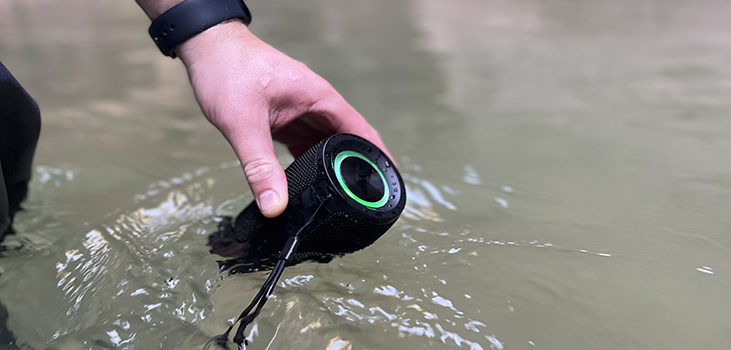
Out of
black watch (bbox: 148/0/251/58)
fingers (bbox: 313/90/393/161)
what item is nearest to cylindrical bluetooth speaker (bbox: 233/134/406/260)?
fingers (bbox: 313/90/393/161)

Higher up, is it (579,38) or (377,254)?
(579,38)

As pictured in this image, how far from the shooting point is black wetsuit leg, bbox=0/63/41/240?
2.41ft

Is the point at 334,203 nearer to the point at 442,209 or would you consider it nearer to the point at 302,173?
the point at 302,173

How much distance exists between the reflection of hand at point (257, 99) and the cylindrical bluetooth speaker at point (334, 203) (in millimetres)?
34

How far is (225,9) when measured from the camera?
860 mm

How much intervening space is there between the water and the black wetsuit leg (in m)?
0.11

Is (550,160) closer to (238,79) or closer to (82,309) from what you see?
(238,79)

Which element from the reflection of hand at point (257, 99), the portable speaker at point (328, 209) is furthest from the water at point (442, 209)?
the reflection of hand at point (257, 99)

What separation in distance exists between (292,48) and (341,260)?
189cm

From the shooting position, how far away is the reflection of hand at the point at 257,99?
0.72 metres

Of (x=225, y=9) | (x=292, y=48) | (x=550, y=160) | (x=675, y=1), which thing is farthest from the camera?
(x=675, y=1)

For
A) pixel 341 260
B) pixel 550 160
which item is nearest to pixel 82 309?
pixel 341 260

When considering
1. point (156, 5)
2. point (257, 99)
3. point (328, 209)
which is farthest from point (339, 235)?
point (156, 5)

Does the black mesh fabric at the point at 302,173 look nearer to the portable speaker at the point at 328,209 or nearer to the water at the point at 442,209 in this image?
the portable speaker at the point at 328,209
